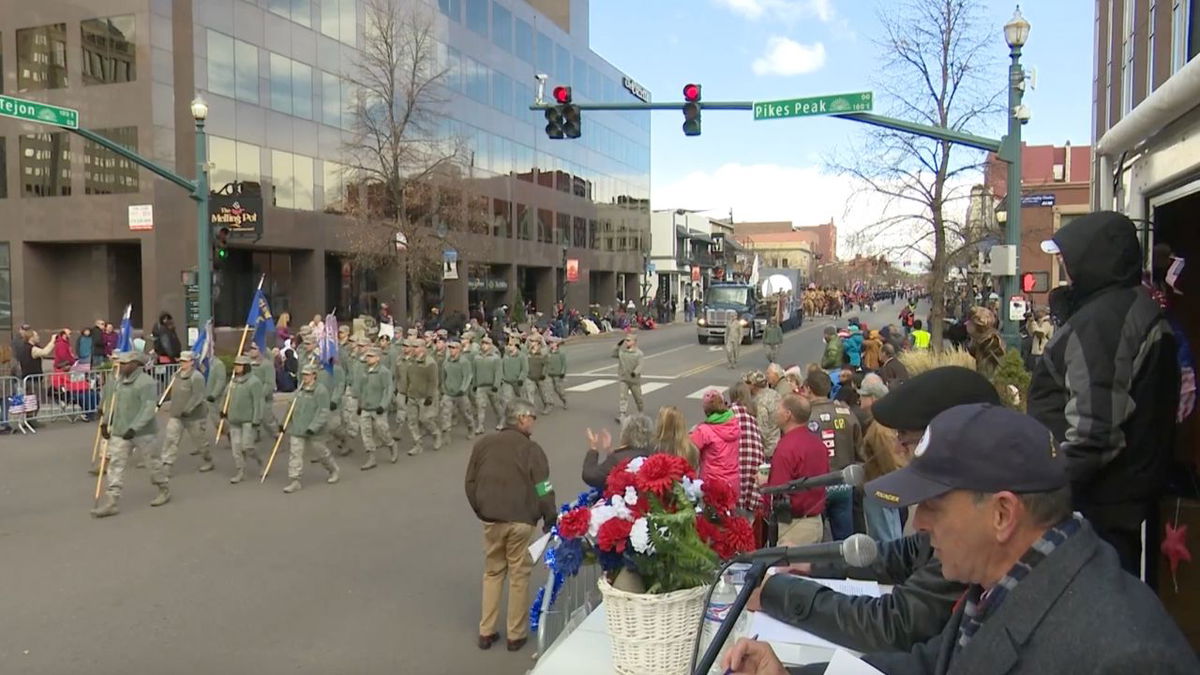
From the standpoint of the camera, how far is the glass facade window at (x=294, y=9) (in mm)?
32056

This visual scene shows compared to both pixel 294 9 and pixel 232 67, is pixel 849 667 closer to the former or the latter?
pixel 232 67

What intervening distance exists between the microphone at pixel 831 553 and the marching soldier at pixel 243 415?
10880mm

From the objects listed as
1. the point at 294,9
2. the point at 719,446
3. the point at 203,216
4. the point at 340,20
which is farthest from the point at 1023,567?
the point at 340,20

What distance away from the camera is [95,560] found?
8133 mm

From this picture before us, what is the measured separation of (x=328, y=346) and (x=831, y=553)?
47.6 ft

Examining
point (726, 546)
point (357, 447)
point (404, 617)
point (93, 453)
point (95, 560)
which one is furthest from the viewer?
point (357, 447)

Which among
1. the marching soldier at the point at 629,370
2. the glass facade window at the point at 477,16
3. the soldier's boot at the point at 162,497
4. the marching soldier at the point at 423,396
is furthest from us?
the glass facade window at the point at 477,16

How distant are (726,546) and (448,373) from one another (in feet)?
38.7

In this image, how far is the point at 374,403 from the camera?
1309 cm

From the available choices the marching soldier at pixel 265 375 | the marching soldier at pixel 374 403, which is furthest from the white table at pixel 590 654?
the marching soldier at pixel 265 375

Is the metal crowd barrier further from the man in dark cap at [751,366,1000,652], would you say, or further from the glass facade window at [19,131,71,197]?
the glass facade window at [19,131,71,197]

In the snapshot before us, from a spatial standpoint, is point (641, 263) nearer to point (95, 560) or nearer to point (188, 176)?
point (188, 176)

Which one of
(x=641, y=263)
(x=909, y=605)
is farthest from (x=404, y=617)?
(x=641, y=263)

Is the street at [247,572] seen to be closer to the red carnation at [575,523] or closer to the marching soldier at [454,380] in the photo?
the marching soldier at [454,380]
